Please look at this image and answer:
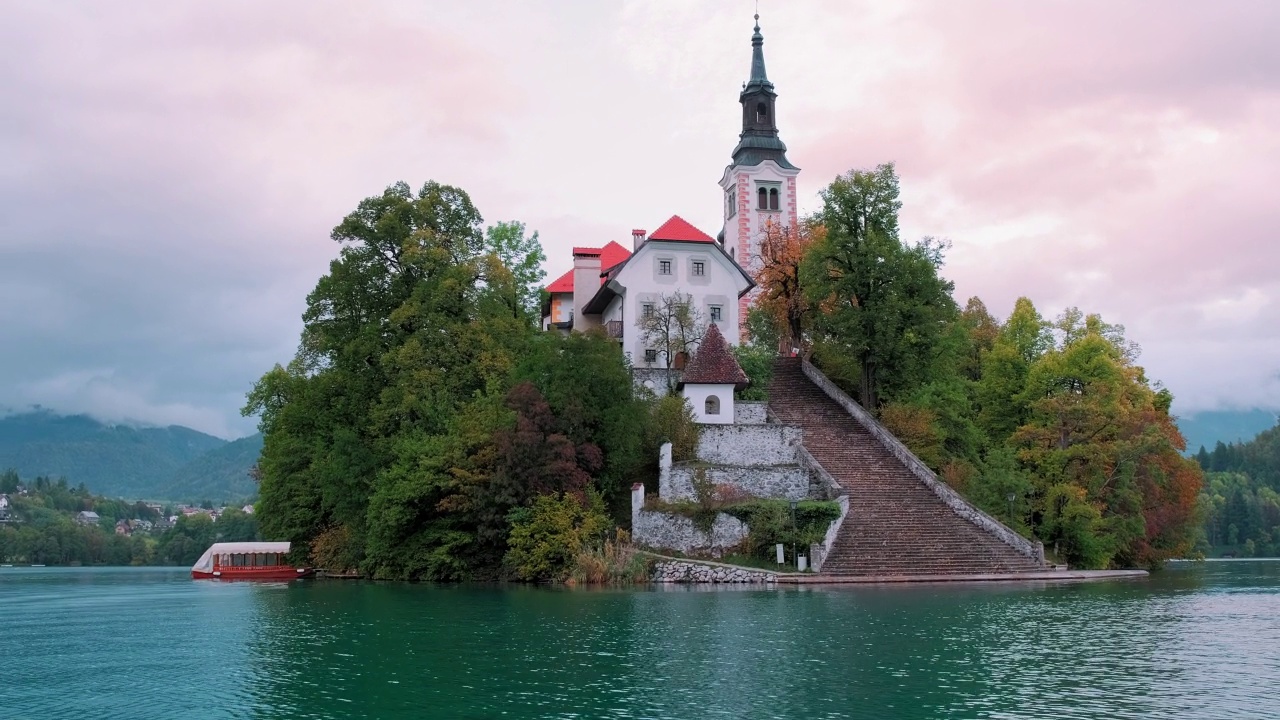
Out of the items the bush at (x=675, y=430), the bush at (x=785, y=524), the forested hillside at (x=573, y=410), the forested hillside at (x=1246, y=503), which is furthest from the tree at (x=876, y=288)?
the forested hillside at (x=1246, y=503)

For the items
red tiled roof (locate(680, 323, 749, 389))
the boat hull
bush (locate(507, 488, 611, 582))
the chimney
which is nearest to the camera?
bush (locate(507, 488, 611, 582))

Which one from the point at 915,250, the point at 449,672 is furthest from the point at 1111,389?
the point at 449,672

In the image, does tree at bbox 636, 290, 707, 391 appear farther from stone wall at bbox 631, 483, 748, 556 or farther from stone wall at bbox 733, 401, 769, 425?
stone wall at bbox 631, 483, 748, 556

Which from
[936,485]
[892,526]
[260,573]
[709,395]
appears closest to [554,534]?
[709,395]

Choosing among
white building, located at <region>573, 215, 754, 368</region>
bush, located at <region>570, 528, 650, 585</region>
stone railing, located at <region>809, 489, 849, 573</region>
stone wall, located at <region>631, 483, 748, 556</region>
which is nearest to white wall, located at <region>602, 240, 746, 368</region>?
white building, located at <region>573, 215, 754, 368</region>

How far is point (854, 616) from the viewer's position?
2573cm

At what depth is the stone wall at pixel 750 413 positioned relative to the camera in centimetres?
4747

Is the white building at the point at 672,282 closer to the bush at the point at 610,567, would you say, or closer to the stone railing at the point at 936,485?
the stone railing at the point at 936,485

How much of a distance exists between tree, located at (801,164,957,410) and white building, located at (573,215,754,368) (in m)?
4.48

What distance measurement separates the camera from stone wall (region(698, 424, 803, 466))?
44500 mm

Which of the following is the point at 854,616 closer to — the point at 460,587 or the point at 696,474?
the point at 696,474

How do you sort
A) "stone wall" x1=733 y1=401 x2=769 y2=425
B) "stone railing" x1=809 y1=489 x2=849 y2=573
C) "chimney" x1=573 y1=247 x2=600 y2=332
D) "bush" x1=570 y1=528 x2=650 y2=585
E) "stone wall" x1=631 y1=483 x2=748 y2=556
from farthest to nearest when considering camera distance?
"chimney" x1=573 y1=247 x2=600 y2=332 < "stone wall" x1=733 y1=401 x2=769 y2=425 < "stone wall" x1=631 y1=483 x2=748 y2=556 < "bush" x1=570 y1=528 x2=650 y2=585 < "stone railing" x1=809 y1=489 x2=849 y2=573

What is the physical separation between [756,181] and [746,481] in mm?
31361

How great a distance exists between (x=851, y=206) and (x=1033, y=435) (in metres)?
13.7
